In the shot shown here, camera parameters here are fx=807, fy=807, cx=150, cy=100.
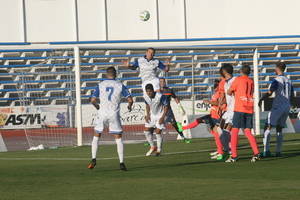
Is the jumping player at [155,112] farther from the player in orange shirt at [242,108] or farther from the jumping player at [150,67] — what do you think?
the player in orange shirt at [242,108]

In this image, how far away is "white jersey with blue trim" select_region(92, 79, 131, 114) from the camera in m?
16.5

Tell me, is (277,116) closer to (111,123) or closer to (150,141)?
(150,141)

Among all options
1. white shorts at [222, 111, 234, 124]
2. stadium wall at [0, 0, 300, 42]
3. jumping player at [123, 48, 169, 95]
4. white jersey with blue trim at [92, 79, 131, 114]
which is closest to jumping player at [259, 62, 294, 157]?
white shorts at [222, 111, 234, 124]

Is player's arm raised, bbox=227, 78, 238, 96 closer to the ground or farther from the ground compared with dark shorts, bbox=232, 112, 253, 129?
farther from the ground

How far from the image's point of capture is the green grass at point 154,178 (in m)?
11.9

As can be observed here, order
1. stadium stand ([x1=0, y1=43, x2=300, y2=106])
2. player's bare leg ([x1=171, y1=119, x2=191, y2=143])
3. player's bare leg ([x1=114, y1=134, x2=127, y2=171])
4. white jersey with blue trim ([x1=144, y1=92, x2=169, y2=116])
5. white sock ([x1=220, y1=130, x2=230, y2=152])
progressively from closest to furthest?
player's bare leg ([x1=114, y1=134, x2=127, y2=171]) → white sock ([x1=220, y1=130, x2=230, y2=152]) → white jersey with blue trim ([x1=144, y1=92, x2=169, y2=116]) → player's bare leg ([x1=171, y1=119, x2=191, y2=143]) → stadium stand ([x1=0, y1=43, x2=300, y2=106])

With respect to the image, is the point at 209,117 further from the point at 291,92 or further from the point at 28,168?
the point at 28,168

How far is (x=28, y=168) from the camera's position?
17250 millimetres

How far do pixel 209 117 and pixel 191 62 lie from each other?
40.3ft

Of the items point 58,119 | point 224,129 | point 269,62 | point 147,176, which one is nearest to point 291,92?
point 224,129

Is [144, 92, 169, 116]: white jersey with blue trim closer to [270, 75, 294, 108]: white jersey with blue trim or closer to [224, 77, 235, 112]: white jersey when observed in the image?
[224, 77, 235, 112]: white jersey

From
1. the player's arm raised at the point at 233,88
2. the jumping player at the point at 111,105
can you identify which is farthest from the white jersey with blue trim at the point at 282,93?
the jumping player at the point at 111,105

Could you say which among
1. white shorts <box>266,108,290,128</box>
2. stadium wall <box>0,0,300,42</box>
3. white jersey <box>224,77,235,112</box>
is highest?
stadium wall <box>0,0,300,42</box>

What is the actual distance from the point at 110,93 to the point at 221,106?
12.8 feet
